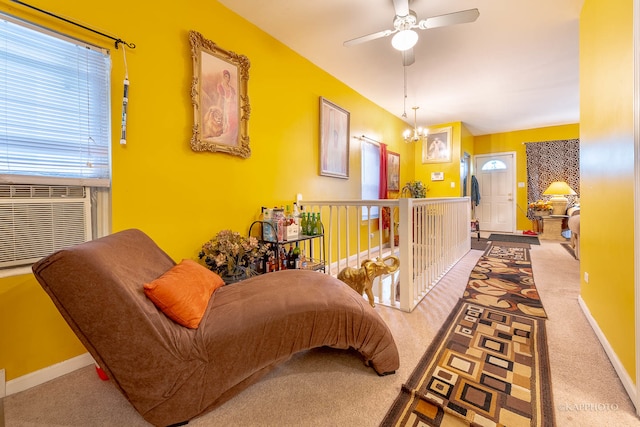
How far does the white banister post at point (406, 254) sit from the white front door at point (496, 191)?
6.34 m

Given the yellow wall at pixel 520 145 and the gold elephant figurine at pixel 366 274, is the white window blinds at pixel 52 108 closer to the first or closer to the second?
the gold elephant figurine at pixel 366 274

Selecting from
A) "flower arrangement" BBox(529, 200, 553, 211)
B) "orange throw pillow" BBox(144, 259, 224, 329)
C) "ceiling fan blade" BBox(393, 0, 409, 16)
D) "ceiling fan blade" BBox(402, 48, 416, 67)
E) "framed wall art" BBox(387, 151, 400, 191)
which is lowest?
"orange throw pillow" BBox(144, 259, 224, 329)

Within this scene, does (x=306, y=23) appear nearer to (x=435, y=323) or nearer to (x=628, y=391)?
(x=435, y=323)

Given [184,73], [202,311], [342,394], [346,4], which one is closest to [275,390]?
[342,394]

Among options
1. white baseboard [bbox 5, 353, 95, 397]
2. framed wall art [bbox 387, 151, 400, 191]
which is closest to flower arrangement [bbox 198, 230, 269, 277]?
white baseboard [bbox 5, 353, 95, 397]

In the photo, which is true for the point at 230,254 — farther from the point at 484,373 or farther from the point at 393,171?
the point at 393,171

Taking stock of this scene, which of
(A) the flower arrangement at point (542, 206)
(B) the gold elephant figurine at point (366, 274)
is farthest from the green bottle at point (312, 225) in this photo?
(A) the flower arrangement at point (542, 206)

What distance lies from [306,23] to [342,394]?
121 inches

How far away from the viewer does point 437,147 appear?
613 cm

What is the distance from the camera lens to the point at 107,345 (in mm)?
1082

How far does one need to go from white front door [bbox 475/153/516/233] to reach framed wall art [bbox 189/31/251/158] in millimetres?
7075

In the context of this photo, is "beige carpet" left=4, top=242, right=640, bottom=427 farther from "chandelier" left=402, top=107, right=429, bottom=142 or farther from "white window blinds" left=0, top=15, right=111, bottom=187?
"chandelier" left=402, top=107, right=429, bottom=142

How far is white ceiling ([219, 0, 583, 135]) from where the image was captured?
2.42 metres

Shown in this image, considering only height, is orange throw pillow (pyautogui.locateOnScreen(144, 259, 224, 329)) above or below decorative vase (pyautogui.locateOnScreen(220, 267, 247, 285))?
above
